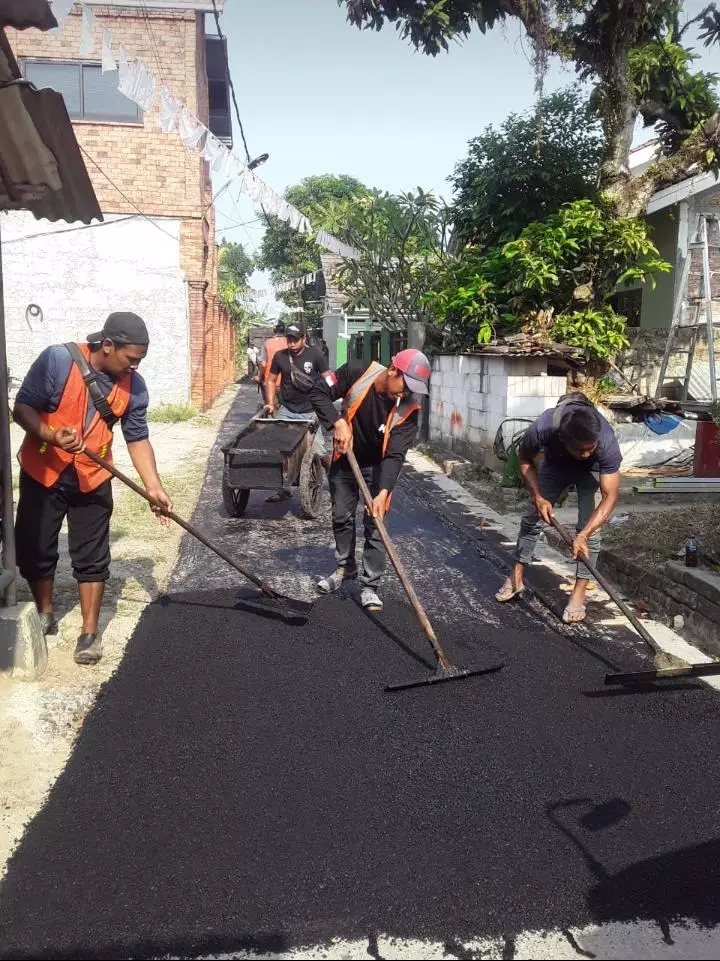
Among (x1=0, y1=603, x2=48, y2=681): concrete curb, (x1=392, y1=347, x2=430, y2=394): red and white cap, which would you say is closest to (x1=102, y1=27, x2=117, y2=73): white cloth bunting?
(x1=392, y1=347, x2=430, y2=394): red and white cap

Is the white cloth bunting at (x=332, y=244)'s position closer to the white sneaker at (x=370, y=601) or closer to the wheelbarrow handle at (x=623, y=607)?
the white sneaker at (x=370, y=601)

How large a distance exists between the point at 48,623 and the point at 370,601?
1.89m

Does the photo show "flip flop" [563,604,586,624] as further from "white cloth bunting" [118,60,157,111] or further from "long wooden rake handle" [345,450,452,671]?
"white cloth bunting" [118,60,157,111]

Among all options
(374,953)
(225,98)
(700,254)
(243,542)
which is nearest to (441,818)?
(374,953)

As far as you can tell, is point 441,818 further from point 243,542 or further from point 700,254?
point 700,254

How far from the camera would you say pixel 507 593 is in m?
5.23

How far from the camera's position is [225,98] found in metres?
21.7

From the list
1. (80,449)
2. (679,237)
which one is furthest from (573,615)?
(679,237)

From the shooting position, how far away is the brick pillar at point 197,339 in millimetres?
16172

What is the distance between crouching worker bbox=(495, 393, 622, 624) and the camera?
459 centimetres

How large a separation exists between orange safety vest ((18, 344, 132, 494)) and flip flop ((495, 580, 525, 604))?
2.61 metres

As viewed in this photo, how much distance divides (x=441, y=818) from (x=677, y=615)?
2.67m

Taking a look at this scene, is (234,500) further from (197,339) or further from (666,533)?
(197,339)

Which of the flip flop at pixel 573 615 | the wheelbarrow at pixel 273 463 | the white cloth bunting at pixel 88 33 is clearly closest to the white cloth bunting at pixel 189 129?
the white cloth bunting at pixel 88 33
